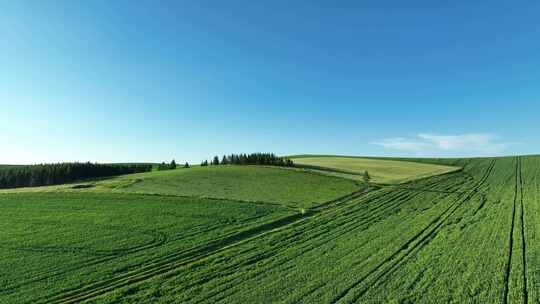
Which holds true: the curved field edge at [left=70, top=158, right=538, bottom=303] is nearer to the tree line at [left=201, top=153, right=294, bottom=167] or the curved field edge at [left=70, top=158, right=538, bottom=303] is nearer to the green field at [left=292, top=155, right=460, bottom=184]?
the green field at [left=292, top=155, right=460, bottom=184]

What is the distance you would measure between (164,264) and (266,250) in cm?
556

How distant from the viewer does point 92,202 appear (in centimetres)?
2962

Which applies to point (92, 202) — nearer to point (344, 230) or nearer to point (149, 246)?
point (149, 246)

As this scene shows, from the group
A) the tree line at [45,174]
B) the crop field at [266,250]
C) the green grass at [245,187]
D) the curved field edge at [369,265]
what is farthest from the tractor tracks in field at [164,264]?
the tree line at [45,174]

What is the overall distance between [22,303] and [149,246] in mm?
6766

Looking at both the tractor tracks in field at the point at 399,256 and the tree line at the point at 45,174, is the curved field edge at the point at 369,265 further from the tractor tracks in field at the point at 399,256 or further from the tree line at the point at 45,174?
the tree line at the point at 45,174

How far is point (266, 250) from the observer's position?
17422 millimetres

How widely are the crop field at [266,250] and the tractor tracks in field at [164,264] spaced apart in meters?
0.06

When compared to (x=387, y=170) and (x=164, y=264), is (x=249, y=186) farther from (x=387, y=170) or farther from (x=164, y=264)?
(x=387, y=170)

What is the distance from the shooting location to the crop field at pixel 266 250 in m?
12.3

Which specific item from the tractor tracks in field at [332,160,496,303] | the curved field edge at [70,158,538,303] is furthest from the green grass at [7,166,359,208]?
the tractor tracks in field at [332,160,496,303]

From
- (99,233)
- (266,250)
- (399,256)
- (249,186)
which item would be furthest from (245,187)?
(399,256)

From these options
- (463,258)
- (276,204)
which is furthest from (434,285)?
(276,204)

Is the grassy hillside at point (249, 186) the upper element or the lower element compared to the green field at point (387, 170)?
lower
